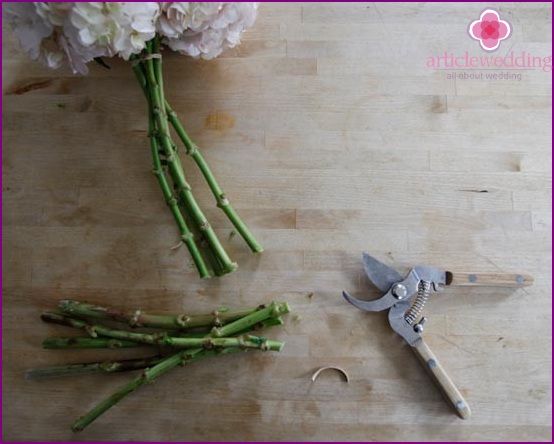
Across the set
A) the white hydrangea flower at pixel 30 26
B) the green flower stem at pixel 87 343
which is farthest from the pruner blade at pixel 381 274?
the white hydrangea flower at pixel 30 26

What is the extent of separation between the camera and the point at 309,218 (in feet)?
4.01

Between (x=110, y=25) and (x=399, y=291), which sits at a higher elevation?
(x=110, y=25)

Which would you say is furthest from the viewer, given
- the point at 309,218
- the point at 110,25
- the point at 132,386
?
the point at 309,218

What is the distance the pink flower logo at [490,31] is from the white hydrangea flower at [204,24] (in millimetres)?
609

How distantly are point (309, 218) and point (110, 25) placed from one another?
612mm

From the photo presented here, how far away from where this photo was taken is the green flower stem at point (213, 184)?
3.85 feet

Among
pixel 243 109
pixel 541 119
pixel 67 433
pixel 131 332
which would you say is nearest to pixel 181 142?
pixel 243 109

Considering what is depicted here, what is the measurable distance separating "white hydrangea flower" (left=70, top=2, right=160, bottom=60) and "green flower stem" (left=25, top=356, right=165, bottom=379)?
0.69 meters

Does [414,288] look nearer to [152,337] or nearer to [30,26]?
[152,337]

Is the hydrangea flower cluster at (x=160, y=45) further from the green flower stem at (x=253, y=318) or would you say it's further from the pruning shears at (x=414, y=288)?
the pruning shears at (x=414, y=288)

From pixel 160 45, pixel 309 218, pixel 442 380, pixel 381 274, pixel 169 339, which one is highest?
pixel 160 45

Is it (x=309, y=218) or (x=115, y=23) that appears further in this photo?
(x=309, y=218)

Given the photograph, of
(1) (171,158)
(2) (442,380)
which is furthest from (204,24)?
(2) (442,380)

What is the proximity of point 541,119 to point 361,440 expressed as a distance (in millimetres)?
918
